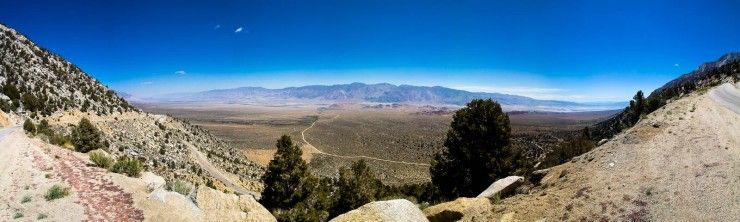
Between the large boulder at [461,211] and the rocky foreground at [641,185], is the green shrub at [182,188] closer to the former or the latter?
the rocky foreground at [641,185]

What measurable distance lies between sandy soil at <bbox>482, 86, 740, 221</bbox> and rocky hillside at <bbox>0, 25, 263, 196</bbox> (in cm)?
2926

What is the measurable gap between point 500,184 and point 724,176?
760 cm

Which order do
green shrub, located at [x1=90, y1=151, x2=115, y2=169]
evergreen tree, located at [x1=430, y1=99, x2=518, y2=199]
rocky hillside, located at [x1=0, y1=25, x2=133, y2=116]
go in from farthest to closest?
rocky hillside, located at [x1=0, y1=25, x2=133, y2=116], evergreen tree, located at [x1=430, y1=99, x2=518, y2=199], green shrub, located at [x1=90, y1=151, x2=115, y2=169]

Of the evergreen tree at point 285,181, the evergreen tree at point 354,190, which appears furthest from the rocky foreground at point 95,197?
the evergreen tree at point 354,190

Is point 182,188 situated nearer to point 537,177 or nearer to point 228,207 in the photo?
point 228,207

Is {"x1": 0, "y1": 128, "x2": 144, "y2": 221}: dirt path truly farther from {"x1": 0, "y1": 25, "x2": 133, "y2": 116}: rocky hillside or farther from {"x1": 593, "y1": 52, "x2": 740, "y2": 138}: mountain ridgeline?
{"x1": 593, "y1": 52, "x2": 740, "y2": 138}: mountain ridgeline

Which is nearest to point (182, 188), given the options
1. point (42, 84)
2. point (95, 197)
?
point (95, 197)

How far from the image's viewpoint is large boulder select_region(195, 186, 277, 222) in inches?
625

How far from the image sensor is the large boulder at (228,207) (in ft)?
52.1

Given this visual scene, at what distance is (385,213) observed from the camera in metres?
13.0

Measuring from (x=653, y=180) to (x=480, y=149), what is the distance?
57.3 feet

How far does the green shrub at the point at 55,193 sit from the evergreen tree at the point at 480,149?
22740mm

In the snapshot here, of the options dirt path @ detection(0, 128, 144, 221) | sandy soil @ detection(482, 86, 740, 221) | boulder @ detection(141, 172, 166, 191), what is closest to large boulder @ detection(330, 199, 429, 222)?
sandy soil @ detection(482, 86, 740, 221)

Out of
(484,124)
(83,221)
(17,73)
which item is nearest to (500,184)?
(484,124)
